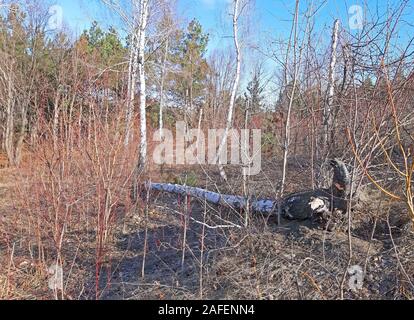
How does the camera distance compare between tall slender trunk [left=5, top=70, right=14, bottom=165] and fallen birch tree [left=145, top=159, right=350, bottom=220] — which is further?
tall slender trunk [left=5, top=70, right=14, bottom=165]

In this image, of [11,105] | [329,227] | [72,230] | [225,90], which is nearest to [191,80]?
[225,90]

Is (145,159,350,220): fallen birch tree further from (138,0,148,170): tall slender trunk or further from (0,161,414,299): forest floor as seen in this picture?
(138,0,148,170): tall slender trunk

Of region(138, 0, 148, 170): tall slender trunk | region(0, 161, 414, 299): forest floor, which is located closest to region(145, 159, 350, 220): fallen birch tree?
region(0, 161, 414, 299): forest floor

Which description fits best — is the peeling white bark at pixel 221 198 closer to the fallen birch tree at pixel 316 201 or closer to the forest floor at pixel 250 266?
the fallen birch tree at pixel 316 201

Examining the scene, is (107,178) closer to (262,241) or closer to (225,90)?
(262,241)

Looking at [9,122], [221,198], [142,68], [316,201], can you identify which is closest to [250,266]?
[221,198]

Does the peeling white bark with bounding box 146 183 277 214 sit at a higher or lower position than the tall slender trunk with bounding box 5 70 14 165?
lower

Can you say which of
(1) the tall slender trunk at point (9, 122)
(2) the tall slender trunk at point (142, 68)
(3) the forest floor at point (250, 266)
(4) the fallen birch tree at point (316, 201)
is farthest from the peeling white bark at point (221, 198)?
(1) the tall slender trunk at point (9, 122)

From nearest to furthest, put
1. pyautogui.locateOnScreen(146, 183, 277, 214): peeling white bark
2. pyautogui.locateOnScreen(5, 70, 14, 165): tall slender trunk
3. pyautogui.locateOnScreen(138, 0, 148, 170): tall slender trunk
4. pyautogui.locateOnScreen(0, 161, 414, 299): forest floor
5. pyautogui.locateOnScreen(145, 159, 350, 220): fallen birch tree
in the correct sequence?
pyautogui.locateOnScreen(0, 161, 414, 299): forest floor, pyautogui.locateOnScreen(145, 159, 350, 220): fallen birch tree, pyautogui.locateOnScreen(146, 183, 277, 214): peeling white bark, pyautogui.locateOnScreen(138, 0, 148, 170): tall slender trunk, pyautogui.locateOnScreen(5, 70, 14, 165): tall slender trunk

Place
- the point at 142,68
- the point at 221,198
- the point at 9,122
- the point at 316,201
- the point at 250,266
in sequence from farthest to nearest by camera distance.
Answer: the point at 9,122
the point at 142,68
the point at 221,198
the point at 316,201
the point at 250,266

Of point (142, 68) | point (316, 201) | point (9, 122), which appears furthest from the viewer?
point (9, 122)

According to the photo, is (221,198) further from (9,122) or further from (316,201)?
(9,122)

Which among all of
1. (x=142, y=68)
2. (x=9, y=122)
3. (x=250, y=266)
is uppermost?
(x=142, y=68)

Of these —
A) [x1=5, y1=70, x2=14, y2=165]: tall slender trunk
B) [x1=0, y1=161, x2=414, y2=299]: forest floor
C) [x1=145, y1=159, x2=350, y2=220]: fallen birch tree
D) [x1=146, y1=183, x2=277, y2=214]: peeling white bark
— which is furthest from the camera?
[x1=5, y1=70, x2=14, y2=165]: tall slender trunk
